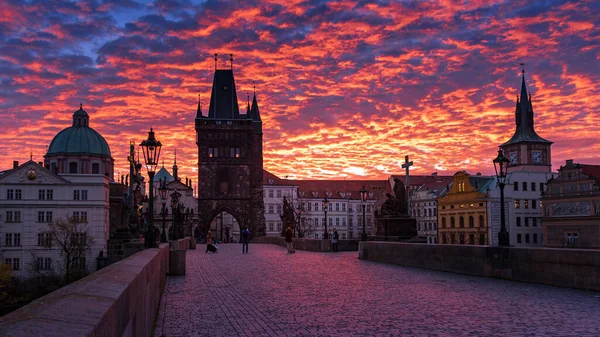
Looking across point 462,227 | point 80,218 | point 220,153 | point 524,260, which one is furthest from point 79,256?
point 524,260

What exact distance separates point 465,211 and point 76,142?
60.1 meters

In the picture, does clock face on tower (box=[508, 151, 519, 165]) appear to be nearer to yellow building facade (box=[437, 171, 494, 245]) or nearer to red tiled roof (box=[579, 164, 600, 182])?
yellow building facade (box=[437, 171, 494, 245])

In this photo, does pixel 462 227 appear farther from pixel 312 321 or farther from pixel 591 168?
pixel 312 321

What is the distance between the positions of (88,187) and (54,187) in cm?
446

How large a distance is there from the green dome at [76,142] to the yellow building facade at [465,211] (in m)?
54.6

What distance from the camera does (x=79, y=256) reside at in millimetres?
70938

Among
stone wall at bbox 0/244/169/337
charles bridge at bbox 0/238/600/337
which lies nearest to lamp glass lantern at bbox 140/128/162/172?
charles bridge at bbox 0/238/600/337

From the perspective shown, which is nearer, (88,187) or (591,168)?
(591,168)

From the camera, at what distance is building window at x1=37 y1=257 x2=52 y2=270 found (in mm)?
79719

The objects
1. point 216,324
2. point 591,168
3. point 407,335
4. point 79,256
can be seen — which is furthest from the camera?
point 591,168

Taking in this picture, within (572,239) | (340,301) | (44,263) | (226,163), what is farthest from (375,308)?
(226,163)

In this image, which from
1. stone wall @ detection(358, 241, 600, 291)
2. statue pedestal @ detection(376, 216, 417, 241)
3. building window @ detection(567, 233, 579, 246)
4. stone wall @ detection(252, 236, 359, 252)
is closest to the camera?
stone wall @ detection(358, 241, 600, 291)

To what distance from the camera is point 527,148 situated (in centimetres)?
9906

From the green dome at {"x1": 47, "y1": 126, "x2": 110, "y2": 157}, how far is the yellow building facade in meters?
54.6
